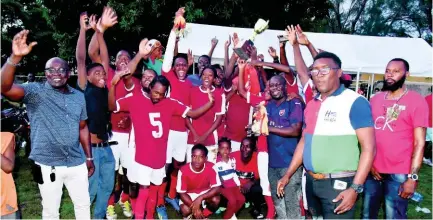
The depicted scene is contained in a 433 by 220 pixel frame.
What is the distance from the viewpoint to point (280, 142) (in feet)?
18.0

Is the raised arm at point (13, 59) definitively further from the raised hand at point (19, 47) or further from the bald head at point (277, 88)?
the bald head at point (277, 88)

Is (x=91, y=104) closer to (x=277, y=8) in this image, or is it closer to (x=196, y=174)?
(x=196, y=174)

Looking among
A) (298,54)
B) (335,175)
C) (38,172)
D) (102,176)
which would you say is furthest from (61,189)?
(298,54)

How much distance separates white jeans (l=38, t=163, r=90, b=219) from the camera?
441cm

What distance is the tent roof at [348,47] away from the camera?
11.6 meters

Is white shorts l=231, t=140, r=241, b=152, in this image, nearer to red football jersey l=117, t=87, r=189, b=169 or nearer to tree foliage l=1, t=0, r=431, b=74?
red football jersey l=117, t=87, r=189, b=169

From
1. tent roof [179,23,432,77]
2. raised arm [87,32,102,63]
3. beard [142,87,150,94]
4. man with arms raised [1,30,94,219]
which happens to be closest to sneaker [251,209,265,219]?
beard [142,87,150,94]

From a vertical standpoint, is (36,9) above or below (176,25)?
above

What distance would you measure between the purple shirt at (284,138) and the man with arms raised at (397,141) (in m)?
1.09

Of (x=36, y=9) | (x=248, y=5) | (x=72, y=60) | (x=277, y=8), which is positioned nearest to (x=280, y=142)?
(x=248, y=5)

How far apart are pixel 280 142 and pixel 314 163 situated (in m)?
1.88

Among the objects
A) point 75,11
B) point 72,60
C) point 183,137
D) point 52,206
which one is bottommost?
point 52,206

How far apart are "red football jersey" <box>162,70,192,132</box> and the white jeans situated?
1871 mm

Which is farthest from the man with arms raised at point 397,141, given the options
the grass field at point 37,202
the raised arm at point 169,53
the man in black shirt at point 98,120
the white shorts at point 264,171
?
the man in black shirt at point 98,120
